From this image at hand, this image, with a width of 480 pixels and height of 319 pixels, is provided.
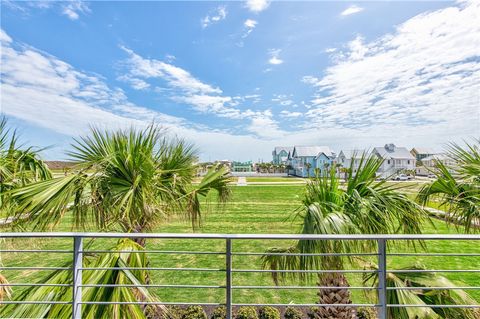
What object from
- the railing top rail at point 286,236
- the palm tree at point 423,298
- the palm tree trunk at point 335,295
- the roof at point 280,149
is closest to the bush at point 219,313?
the palm tree trunk at point 335,295

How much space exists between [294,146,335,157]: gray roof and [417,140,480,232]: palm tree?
4191cm

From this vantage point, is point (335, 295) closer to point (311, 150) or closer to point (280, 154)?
point (311, 150)

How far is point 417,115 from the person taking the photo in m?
6.32

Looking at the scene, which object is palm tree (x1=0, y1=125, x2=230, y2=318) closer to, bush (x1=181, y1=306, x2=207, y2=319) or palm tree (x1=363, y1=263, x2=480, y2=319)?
bush (x1=181, y1=306, x2=207, y2=319)

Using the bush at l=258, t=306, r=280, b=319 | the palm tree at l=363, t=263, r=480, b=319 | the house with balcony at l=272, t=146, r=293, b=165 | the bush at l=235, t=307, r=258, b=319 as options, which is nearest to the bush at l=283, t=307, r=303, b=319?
the bush at l=258, t=306, r=280, b=319

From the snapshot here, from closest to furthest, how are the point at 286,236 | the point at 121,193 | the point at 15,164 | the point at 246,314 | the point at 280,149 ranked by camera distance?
the point at 286,236 → the point at 121,193 → the point at 15,164 → the point at 246,314 → the point at 280,149

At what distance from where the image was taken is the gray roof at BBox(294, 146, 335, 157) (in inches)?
1730

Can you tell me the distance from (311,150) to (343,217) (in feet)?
152

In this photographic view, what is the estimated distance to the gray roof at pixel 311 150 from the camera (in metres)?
43.9

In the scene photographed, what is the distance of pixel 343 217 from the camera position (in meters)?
2.00

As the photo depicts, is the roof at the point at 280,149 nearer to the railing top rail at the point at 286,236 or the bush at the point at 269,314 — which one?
the bush at the point at 269,314

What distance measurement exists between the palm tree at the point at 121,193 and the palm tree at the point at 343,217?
3.20ft

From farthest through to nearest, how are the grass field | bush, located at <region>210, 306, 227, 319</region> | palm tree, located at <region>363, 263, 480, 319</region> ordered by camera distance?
the grass field → bush, located at <region>210, 306, 227, 319</region> → palm tree, located at <region>363, 263, 480, 319</region>

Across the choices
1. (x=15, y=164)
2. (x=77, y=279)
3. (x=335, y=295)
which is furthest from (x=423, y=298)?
(x=15, y=164)
